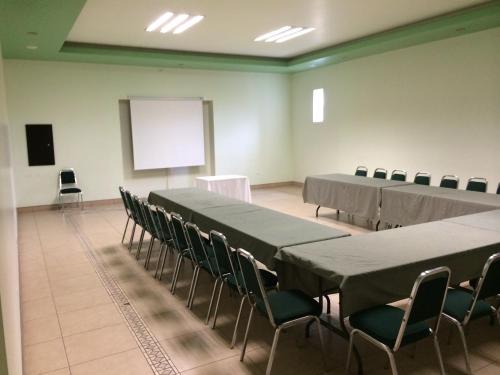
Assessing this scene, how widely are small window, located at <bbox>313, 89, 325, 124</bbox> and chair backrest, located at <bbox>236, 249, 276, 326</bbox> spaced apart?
25.5ft

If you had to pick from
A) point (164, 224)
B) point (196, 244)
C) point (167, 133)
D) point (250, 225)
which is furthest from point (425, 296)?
point (167, 133)

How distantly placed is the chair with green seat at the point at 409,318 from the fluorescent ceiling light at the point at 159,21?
5042 mm

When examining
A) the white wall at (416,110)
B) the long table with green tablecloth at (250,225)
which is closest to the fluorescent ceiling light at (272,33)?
the white wall at (416,110)

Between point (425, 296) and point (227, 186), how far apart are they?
5350 mm

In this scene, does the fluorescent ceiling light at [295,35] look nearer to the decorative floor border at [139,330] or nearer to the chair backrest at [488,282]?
the decorative floor border at [139,330]

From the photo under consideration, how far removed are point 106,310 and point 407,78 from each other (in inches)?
261

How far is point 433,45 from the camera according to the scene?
712 cm

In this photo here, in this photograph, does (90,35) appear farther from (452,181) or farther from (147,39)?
(452,181)

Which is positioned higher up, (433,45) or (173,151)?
(433,45)

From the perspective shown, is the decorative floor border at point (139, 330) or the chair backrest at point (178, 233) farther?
the chair backrest at point (178, 233)

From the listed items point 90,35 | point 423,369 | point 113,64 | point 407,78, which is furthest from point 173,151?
point 423,369

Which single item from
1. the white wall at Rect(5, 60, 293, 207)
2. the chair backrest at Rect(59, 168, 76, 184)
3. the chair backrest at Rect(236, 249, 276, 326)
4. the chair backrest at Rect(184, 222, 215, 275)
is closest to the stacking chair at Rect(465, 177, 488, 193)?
the chair backrest at Rect(184, 222, 215, 275)

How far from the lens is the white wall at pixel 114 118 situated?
7.97m

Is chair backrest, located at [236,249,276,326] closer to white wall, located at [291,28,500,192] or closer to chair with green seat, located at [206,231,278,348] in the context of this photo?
chair with green seat, located at [206,231,278,348]
